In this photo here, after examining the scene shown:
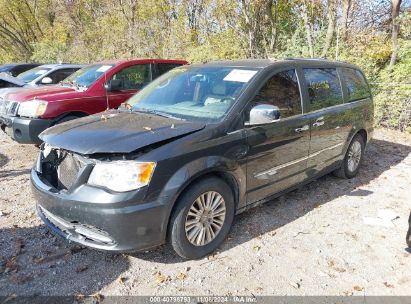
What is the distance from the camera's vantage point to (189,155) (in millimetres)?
3039

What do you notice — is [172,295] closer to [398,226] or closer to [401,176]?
[398,226]

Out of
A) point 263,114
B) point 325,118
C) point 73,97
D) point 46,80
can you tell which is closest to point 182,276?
point 263,114

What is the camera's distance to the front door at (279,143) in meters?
3.64

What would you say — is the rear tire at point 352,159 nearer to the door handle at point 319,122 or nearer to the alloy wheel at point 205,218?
the door handle at point 319,122

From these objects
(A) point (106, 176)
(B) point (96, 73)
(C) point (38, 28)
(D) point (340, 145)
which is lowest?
(D) point (340, 145)

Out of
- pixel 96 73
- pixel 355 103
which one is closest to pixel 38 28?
pixel 96 73

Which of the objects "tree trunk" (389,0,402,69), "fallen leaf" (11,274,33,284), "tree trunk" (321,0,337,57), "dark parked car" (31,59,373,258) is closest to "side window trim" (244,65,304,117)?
"dark parked car" (31,59,373,258)

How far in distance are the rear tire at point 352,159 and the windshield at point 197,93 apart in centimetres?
242

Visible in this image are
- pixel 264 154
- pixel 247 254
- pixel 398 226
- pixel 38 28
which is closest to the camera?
pixel 247 254

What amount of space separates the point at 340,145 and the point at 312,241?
71.5 inches

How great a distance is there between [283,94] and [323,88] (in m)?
0.94

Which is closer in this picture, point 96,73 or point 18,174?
point 18,174

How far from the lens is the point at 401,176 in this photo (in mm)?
5789

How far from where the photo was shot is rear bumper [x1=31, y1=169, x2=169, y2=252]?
2758 mm
